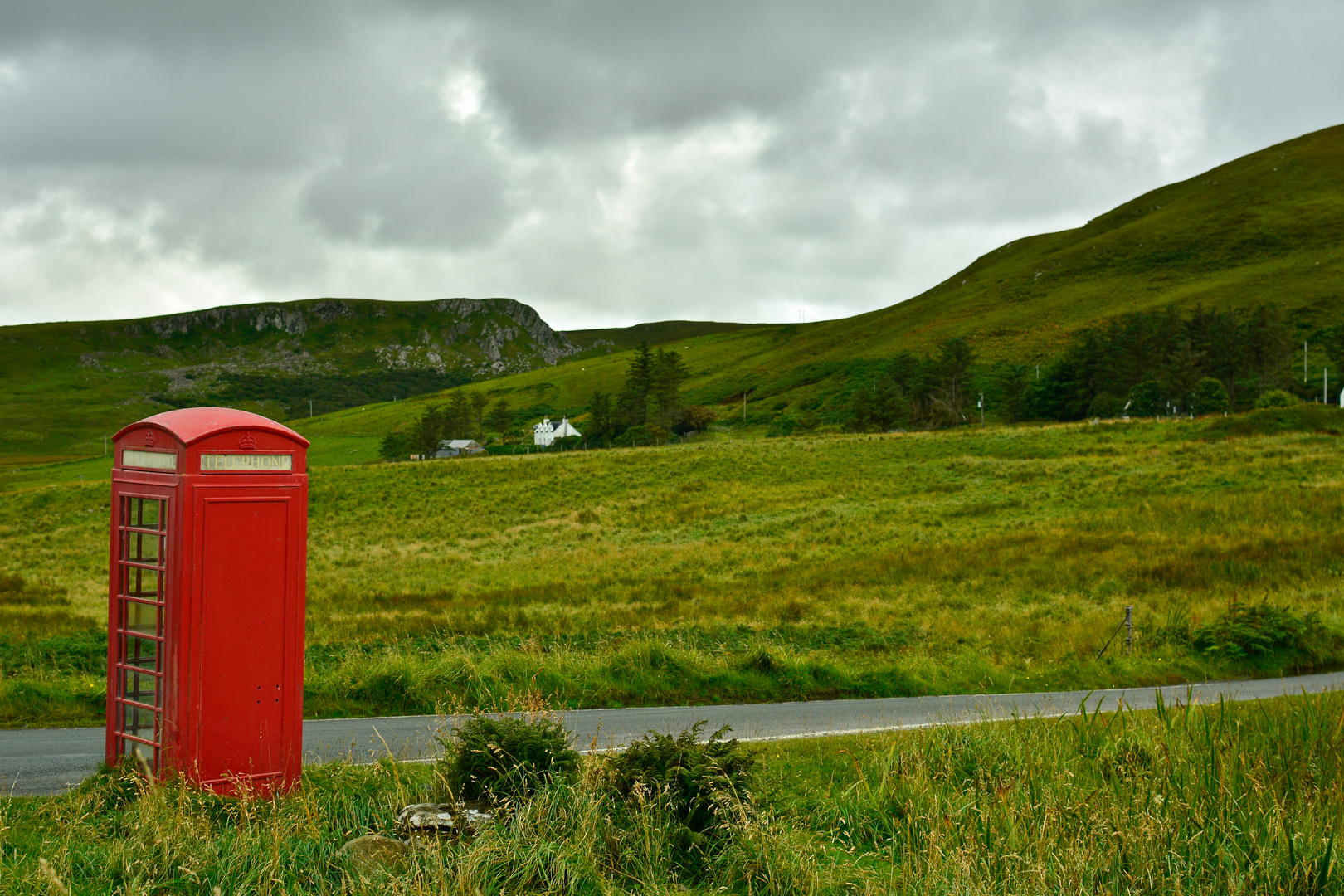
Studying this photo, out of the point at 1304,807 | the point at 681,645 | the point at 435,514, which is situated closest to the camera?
the point at 1304,807

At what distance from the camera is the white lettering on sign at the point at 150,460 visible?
5.61m

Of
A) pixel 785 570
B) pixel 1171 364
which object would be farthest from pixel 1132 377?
pixel 785 570

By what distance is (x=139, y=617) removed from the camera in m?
5.95

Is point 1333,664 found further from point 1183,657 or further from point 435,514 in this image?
point 435,514

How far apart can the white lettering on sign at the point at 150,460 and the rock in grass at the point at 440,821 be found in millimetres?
2408

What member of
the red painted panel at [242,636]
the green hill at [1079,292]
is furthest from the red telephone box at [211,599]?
the green hill at [1079,292]

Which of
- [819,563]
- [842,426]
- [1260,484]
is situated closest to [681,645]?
[819,563]

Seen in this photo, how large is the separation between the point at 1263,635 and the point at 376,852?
1394cm

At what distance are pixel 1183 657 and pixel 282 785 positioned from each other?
12853mm

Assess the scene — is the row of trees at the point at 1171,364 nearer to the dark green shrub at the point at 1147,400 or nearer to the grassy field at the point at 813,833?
the dark green shrub at the point at 1147,400

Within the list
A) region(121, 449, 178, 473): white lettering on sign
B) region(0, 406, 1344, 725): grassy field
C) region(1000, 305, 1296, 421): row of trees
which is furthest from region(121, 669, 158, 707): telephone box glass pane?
region(1000, 305, 1296, 421): row of trees

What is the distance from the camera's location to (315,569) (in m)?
33.2

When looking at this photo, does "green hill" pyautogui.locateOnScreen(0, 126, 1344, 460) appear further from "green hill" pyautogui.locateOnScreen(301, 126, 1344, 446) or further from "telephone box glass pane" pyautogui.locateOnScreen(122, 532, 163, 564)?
"telephone box glass pane" pyautogui.locateOnScreen(122, 532, 163, 564)

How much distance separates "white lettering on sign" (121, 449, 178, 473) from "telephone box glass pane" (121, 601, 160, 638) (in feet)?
2.76
